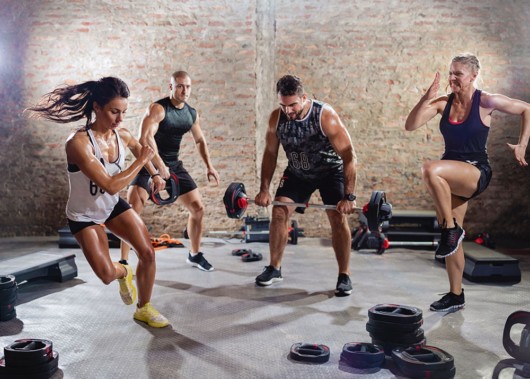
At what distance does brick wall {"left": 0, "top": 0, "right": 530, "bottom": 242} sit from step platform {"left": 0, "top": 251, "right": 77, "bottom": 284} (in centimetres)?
210

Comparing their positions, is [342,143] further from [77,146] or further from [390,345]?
[77,146]

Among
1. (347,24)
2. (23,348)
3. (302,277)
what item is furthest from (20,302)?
(347,24)

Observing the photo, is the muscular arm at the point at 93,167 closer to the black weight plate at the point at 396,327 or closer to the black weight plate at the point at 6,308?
the black weight plate at the point at 6,308

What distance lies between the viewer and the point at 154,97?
6676 mm

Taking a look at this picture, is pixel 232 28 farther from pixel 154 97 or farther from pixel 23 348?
pixel 23 348

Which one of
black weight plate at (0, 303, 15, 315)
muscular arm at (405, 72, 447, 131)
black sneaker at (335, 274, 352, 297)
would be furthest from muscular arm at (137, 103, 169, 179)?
muscular arm at (405, 72, 447, 131)

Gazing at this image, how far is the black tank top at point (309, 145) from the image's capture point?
14.1 feet

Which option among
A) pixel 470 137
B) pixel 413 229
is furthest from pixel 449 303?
pixel 413 229

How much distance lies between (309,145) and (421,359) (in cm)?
185

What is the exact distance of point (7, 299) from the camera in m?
3.67

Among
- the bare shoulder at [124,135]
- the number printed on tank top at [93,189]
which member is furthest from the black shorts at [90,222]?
the bare shoulder at [124,135]

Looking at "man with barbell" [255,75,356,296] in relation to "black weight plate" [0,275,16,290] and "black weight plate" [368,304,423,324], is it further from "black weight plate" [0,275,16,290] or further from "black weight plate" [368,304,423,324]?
"black weight plate" [0,275,16,290]

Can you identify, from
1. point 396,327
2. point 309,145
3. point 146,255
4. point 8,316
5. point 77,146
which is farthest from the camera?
point 309,145

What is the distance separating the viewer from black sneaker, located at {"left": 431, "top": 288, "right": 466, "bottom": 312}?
400 centimetres
